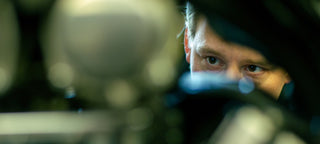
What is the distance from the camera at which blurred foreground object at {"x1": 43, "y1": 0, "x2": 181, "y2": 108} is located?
0.26 metres

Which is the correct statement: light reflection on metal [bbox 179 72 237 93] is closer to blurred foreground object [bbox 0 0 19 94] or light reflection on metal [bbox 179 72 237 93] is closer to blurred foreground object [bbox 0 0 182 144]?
blurred foreground object [bbox 0 0 182 144]

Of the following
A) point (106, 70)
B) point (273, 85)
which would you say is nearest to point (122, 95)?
point (106, 70)

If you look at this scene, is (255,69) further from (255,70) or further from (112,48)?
(112,48)

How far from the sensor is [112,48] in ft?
0.84

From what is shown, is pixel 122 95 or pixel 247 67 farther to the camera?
pixel 247 67

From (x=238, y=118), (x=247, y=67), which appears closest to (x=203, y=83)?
(x=238, y=118)

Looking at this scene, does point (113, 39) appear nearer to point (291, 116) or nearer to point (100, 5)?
point (100, 5)

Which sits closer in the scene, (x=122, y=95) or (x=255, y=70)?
(x=122, y=95)

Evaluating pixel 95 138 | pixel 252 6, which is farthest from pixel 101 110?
pixel 252 6

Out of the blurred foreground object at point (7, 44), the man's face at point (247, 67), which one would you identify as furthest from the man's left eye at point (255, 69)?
the blurred foreground object at point (7, 44)

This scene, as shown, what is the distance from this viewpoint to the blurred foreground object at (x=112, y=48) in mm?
261

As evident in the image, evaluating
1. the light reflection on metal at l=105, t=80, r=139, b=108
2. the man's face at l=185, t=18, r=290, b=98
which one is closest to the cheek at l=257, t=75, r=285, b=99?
the man's face at l=185, t=18, r=290, b=98

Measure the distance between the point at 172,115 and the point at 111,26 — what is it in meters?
0.08

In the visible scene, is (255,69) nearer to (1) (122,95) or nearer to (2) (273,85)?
(2) (273,85)
